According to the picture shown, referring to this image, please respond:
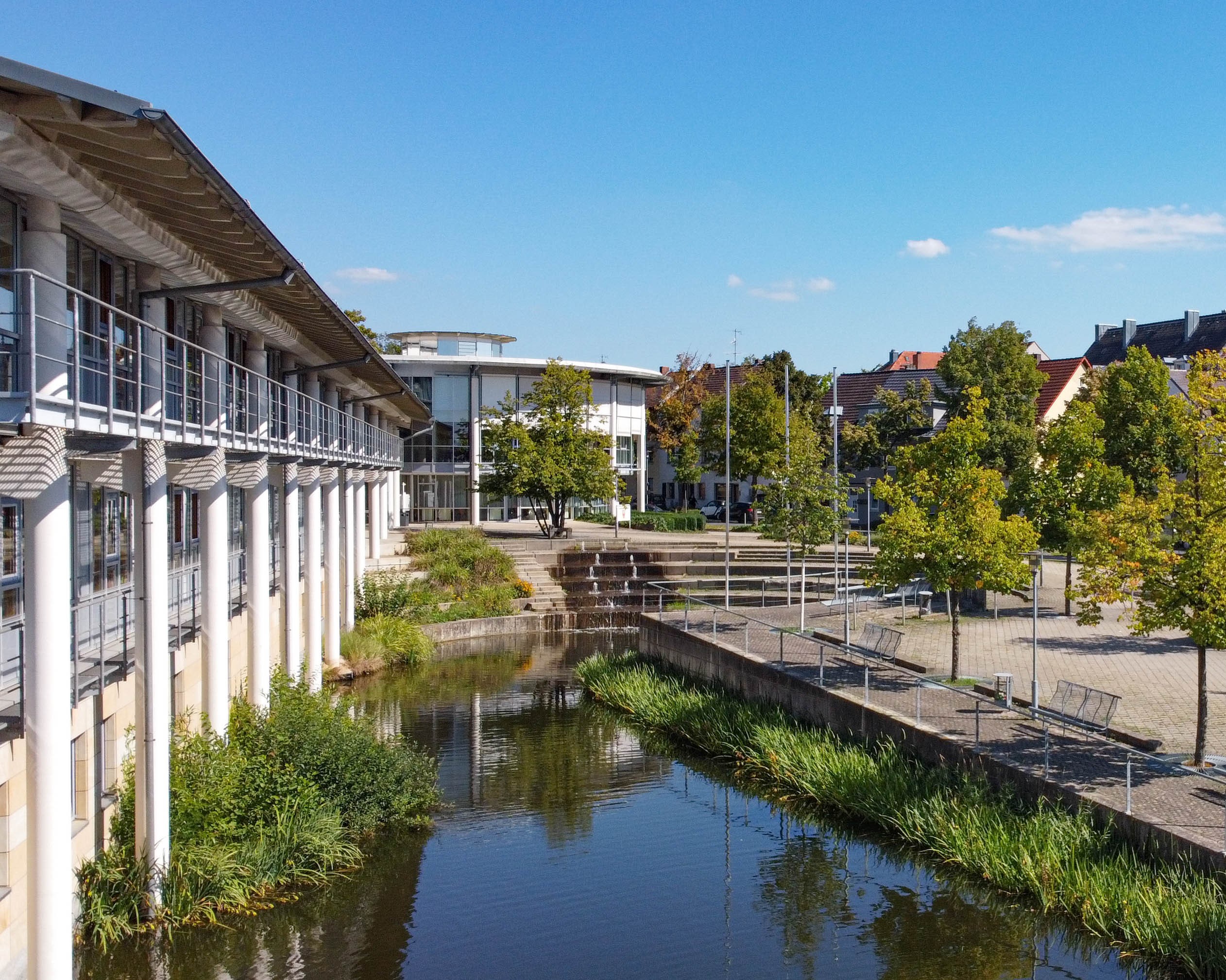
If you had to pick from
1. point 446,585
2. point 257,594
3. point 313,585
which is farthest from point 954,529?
point 446,585

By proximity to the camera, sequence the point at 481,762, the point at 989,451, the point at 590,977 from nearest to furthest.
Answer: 1. the point at 590,977
2. the point at 481,762
3. the point at 989,451

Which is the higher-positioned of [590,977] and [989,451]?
[989,451]

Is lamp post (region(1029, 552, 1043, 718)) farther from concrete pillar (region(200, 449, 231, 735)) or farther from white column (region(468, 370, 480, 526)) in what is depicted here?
white column (region(468, 370, 480, 526))

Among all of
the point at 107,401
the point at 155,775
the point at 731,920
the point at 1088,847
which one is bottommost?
the point at 731,920

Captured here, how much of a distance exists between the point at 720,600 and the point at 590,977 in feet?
77.5

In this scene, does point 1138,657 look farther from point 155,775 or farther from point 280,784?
point 155,775

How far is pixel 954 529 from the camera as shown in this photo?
1919 centimetres

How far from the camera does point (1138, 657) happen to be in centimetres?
2247

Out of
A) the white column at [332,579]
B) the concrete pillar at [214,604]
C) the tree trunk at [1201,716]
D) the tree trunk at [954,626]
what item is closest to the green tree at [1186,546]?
the tree trunk at [1201,716]

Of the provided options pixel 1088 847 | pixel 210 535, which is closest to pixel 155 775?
pixel 210 535

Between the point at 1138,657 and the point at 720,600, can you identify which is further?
Result: the point at 720,600

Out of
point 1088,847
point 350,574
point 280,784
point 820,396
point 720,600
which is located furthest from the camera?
point 820,396

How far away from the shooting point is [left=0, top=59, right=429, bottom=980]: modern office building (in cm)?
855

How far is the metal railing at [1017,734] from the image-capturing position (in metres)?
12.3
